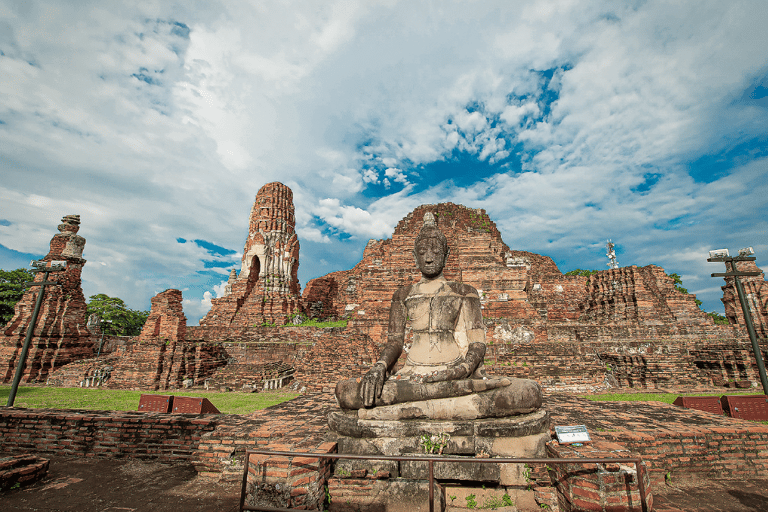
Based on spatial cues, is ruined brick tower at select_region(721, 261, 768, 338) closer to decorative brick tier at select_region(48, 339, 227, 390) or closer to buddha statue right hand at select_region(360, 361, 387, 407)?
buddha statue right hand at select_region(360, 361, 387, 407)

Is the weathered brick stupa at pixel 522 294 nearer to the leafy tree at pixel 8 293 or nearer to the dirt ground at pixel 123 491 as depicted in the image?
the dirt ground at pixel 123 491

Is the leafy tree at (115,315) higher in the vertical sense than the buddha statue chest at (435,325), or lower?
higher

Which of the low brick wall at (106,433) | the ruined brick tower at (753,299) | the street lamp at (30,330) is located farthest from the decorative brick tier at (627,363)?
the street lamp at (30,330)

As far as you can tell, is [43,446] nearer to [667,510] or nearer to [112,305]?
[667,510]

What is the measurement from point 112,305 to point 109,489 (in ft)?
129

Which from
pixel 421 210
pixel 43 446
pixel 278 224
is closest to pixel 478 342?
pixel 43 446

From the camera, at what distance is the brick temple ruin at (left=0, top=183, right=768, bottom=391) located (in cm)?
1125

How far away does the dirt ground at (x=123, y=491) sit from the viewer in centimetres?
340

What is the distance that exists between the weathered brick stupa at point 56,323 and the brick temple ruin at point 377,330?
5cm

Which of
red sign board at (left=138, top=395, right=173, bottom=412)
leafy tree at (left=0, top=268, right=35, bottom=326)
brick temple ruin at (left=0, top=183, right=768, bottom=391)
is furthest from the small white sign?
leafy tree at (left=0, top=268, right=35, bottom=326)

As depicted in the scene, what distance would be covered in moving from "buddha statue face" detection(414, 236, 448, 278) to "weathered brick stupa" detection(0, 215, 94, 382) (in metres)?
18.6

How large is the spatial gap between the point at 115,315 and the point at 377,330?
112ft

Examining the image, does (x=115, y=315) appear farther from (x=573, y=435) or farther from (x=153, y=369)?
(x=573, y=435)

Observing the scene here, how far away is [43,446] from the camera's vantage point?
209 inches
